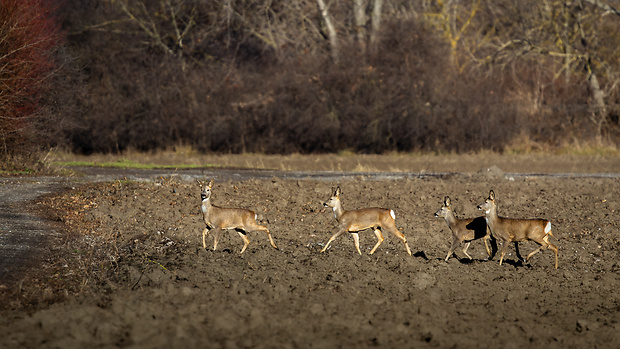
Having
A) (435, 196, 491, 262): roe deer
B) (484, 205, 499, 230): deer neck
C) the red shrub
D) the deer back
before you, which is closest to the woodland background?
the red shrub

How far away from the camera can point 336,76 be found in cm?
3931

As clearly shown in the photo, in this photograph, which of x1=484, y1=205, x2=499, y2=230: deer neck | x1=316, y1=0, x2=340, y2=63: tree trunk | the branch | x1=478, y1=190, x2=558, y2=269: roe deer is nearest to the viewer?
x1=478, y1=190, x2=558, y2=269: roe deer

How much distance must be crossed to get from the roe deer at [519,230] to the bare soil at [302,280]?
0.38m

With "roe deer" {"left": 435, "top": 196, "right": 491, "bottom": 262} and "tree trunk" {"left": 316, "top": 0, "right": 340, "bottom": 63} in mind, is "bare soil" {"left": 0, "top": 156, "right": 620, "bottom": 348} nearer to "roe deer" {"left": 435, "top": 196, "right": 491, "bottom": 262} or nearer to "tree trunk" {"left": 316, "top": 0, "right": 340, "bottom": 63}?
"roe deer" {"left": 435, "top": 196, "right": 491, "bottom": 262}

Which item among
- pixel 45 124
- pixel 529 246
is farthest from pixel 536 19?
pixel 529 246

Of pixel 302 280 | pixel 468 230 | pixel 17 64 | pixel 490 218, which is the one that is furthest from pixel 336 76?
pixel 302 280

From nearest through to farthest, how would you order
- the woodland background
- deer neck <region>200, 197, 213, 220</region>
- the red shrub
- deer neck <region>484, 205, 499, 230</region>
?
deer neck <region>484, 205, 499, 230</region>
deer neck <region>200, 197, 213, 220</region>
the red shrub
the woodland background

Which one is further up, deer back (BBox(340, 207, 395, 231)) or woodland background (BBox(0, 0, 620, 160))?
woodland background (BBox(0, 0, 620, 160))

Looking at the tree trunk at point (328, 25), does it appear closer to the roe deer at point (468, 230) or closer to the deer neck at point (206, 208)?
the roe deer at point (468, 230)

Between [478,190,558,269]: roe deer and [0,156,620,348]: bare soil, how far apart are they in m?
0.38

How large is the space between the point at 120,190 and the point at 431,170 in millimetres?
13904

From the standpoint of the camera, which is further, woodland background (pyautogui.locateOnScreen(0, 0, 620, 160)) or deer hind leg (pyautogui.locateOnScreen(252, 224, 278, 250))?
woodland background (pyautogui.locateOnScreen(0, 0, 620, 160))

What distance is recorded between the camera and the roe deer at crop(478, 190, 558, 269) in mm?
12391

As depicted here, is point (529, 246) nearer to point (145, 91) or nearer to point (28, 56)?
point (28, 56)
